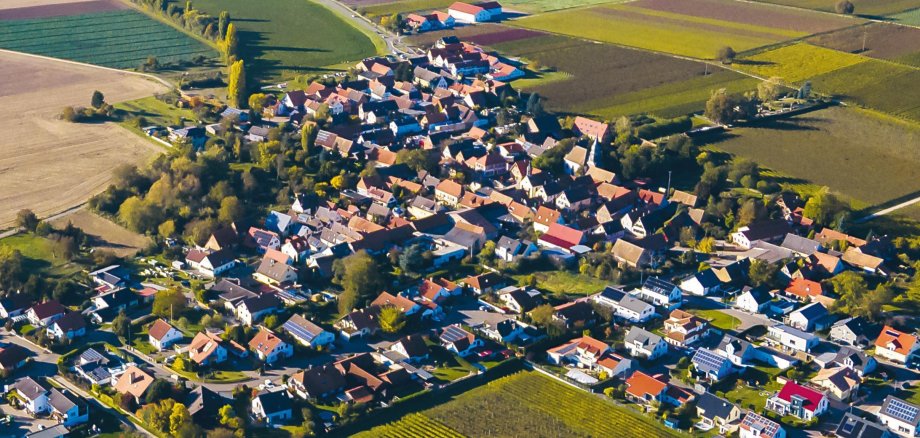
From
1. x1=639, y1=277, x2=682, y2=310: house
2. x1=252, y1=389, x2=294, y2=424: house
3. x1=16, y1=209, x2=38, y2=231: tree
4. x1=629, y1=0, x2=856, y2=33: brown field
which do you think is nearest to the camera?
x1=252, y1=389, x2=294, y2=424: house

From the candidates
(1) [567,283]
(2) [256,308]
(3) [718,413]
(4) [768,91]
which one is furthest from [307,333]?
(4) [768,91]

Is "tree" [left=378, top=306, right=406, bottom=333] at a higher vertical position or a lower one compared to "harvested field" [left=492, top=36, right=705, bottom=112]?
lower

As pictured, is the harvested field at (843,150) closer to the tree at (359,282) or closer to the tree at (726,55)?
the tree at (726,55)

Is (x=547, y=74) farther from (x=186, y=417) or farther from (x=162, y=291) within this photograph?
(x=186, y=417)

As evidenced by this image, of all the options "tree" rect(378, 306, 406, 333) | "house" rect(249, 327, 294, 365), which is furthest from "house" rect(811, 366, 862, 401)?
"house" rect(249, 327, 294, 365)

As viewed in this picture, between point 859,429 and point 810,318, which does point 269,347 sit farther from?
point 810,318

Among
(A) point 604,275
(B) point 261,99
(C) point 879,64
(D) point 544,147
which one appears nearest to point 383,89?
(B) point 261,99

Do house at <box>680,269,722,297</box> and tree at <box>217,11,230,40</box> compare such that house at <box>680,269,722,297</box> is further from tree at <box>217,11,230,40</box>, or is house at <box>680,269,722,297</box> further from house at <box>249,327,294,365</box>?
tree at <box>217,11,230,40</box>
